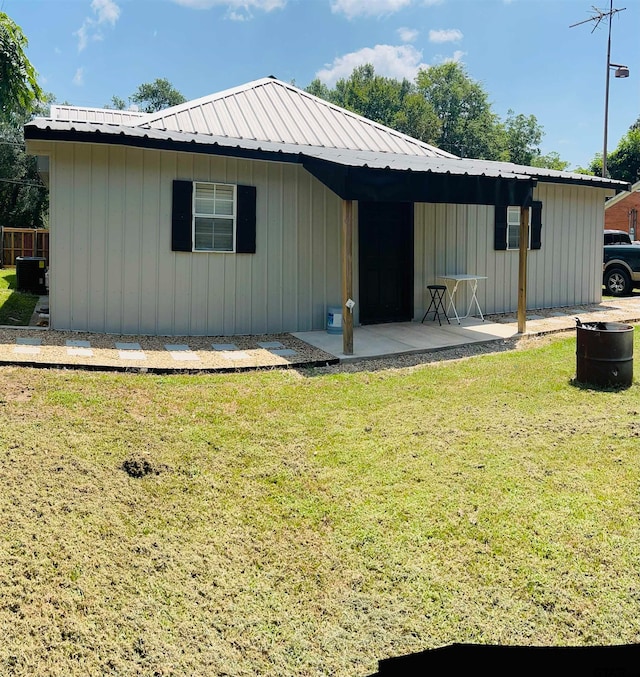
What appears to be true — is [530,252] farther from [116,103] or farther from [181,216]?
[116,103]

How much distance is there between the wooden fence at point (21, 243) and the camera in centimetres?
1986

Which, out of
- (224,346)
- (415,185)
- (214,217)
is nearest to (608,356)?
(415,185)

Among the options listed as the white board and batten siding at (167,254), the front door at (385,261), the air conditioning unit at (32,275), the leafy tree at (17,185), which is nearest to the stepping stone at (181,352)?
the white board and batten siding at (167,254)

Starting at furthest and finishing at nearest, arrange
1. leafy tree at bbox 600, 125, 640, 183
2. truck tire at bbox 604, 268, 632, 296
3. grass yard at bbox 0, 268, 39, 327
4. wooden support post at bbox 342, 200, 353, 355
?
1. leafy tree at bbox 600, 125, 640, 183
2. truck tire at bbox 604, 268, 632, 296
3. grass yard at bbox 0, 268, 39, 327
4. wooden support post at bbox 342, 200, 353, 355

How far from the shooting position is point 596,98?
26.9 metres

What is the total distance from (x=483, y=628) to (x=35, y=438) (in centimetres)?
301

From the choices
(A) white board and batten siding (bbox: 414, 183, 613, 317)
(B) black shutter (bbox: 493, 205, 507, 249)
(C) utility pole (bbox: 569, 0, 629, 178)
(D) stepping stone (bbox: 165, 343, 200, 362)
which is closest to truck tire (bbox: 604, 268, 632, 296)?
(A) white board and batten siding (bbox: 414, 183, 613, 317)

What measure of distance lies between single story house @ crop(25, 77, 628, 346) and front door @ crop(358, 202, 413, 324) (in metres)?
0.02

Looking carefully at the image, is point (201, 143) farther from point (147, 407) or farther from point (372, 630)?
point (372, 630)

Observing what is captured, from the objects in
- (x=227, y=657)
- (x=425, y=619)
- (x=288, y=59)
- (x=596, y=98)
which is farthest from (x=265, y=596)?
(x=288, y=59)

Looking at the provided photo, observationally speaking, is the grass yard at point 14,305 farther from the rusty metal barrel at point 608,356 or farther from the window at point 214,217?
the rusty metal barrel at point 608,356

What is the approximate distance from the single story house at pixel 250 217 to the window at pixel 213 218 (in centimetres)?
2

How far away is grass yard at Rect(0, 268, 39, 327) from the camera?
8579mm

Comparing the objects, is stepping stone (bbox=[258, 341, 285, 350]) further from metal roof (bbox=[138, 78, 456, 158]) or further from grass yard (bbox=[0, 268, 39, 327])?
grass yard (bbox=[0, 268, 39, 327])
